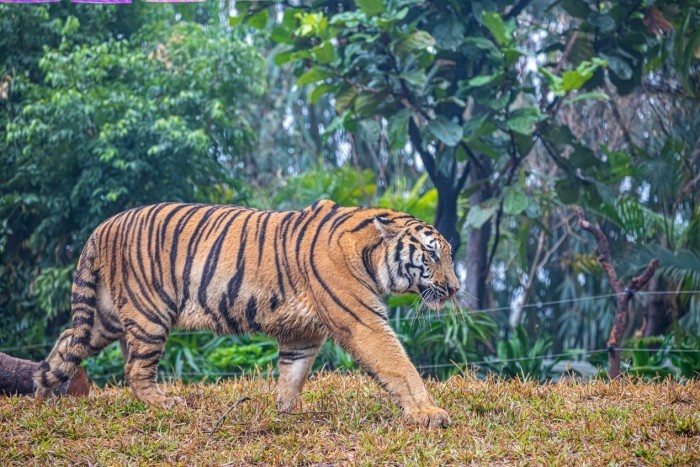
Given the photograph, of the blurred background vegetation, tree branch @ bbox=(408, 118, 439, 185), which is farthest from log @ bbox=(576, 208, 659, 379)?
tree branch @ bbox=(408, 118, 439, 185)

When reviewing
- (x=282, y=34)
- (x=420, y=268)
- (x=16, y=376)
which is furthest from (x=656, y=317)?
(x=16, y=376)

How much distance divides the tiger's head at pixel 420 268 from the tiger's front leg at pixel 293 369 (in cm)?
69

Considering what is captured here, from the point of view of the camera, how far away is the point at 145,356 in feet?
18.6

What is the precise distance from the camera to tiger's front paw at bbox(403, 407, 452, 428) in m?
4.94

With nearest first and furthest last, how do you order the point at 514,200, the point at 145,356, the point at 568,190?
the point at 145,356
the point at 514,200
the point at 568,190

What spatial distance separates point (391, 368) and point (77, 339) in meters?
2.10

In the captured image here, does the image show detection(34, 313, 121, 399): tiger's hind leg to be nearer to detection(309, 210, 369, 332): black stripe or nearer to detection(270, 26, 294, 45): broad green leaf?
detection(309, 210, 369, 332): black stripe

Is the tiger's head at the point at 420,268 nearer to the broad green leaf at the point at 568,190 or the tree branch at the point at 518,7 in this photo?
the broad green leaf at the point at 568,190

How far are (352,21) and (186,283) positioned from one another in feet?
12.4

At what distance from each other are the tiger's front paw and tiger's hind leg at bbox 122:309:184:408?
1506 mm

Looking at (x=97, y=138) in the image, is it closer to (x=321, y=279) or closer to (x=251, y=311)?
(x=251, y=311)

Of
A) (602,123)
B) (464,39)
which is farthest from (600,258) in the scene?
(602,123)

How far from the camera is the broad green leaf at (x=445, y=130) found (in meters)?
8.55

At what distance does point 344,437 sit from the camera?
4.92m
